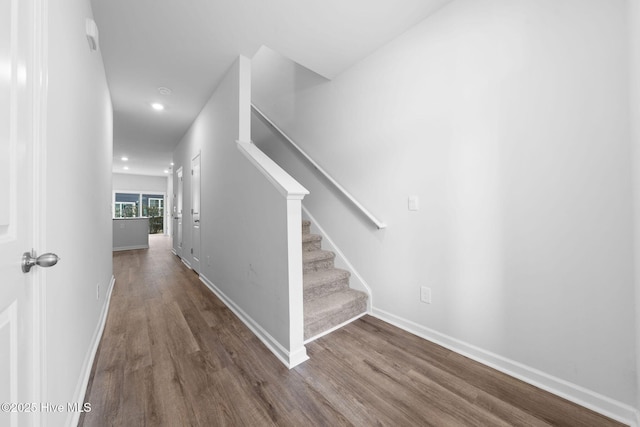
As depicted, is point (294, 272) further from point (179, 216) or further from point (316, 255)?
point (179, 216)

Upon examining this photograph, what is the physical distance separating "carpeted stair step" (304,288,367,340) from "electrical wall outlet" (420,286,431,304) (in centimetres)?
56

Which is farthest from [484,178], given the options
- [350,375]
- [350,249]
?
[350,375]

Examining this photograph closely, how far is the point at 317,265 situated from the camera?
8.28 feet

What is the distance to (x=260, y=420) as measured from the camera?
1178 mm

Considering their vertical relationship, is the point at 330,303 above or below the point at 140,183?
below

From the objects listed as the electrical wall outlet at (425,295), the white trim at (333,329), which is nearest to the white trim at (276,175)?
the white trim at (333,329)

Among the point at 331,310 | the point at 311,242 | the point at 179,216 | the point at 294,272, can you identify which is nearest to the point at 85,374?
the point at 294,272

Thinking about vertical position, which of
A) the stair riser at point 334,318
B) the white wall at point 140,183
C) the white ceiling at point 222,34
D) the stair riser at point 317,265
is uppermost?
the white ceiling at point 222,34

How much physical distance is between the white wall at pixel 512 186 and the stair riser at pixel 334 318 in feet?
0.59

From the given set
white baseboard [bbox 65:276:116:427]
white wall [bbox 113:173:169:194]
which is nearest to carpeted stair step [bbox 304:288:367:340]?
white baseboard [bbox 65:276:116:427]

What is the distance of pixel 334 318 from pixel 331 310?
0.10 meters

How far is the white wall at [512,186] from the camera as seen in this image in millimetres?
1200

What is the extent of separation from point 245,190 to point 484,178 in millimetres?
1885

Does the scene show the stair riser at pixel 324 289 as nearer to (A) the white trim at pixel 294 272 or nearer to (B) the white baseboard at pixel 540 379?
(A) the white trim at pixel 294 272
